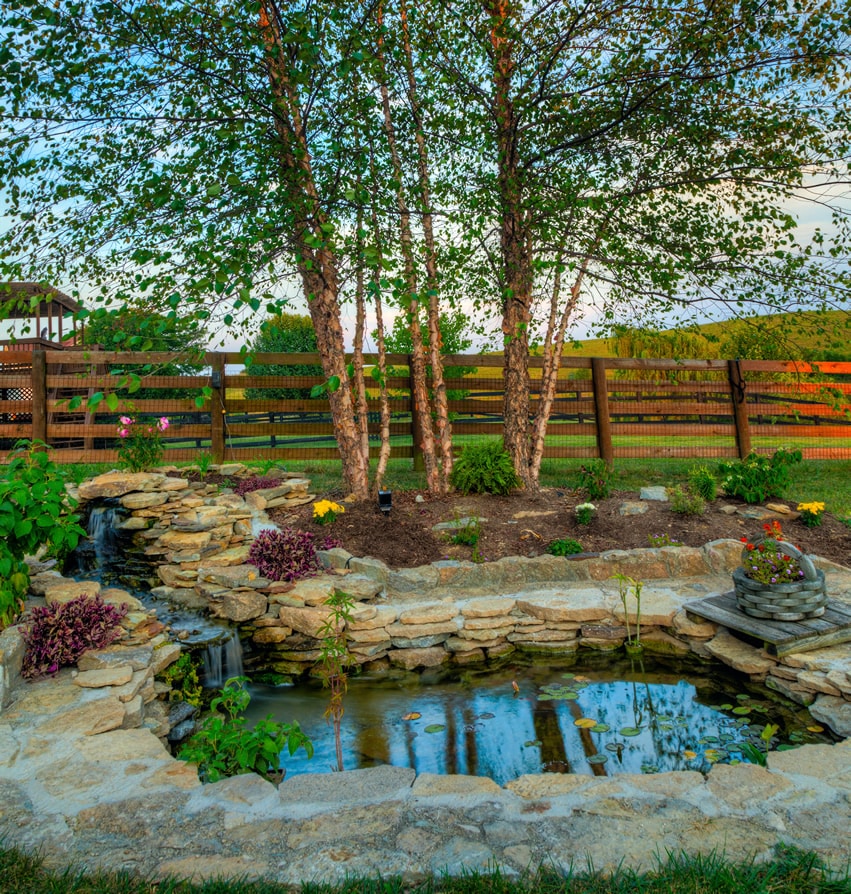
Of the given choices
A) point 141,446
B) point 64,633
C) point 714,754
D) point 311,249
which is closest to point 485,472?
point 311,249

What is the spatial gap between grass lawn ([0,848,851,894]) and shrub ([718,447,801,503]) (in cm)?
515

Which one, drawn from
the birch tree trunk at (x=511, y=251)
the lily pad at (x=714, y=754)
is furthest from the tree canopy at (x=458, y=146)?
the lily pad at (x=714, y=754)

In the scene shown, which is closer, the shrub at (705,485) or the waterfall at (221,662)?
the waterfall at (221,662)

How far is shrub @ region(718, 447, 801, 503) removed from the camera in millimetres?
6680

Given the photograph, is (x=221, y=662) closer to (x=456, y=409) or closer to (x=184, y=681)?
(x=184, y=681)

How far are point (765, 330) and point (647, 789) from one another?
5525mm

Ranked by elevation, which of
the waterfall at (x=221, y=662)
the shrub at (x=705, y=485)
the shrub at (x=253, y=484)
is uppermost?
the shrub at (x=253, y=484)

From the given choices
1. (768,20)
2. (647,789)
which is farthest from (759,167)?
(647,789)

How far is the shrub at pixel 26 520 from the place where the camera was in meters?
3.52

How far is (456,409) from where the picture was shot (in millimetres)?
9164

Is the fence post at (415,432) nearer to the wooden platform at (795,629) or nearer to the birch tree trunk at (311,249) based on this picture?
the birch tree trunk at (311,249)

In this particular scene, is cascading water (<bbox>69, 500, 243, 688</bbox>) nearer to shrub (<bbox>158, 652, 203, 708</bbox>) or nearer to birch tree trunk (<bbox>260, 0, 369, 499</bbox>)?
shrub (<bbox>158, 652, 203, 708</bbox>)

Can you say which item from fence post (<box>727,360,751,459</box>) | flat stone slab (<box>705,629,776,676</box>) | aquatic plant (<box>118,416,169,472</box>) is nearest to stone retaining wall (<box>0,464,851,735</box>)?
flat stone slab (<box>705,629,776,676</box>)

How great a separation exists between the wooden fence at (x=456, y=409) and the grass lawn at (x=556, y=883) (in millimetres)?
5904
